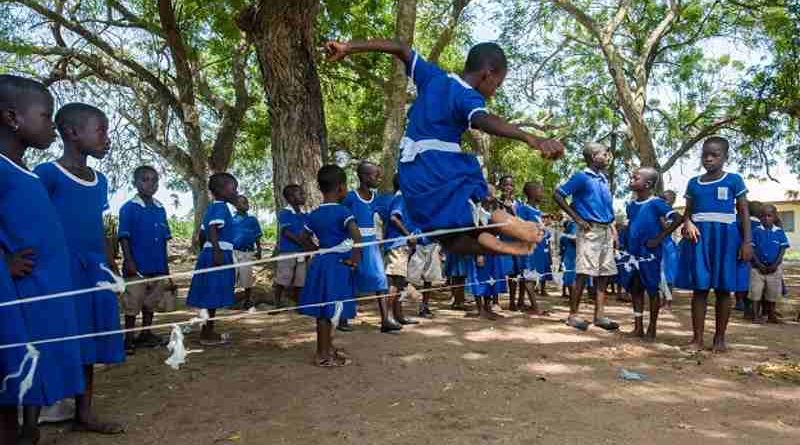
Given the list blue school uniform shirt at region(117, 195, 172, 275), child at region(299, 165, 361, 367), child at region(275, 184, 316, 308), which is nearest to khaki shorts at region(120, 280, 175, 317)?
blue school uniform shirt at region(117, 195, 172, 275)

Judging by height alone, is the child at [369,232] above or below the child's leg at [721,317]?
above

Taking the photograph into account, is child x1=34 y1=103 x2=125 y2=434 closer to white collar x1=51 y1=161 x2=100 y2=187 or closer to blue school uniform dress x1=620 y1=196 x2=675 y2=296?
white collar x1=51 y1=161 x2=100 y2=187

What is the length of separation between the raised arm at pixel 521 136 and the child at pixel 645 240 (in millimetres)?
3490

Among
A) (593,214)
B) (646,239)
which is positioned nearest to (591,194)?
(593,214)

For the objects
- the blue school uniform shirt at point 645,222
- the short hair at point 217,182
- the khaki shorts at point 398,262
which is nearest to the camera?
the short hair at point 217,182

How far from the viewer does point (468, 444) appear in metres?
3.08

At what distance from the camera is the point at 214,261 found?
5.41 metres

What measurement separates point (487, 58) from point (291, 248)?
15.4ft

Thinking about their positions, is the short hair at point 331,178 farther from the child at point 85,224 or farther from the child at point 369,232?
the child at point 85,224

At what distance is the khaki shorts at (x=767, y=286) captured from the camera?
740 centimetres

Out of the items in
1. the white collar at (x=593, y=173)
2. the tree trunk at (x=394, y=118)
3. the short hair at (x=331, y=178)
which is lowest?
the short hair at (x=331, y=178)

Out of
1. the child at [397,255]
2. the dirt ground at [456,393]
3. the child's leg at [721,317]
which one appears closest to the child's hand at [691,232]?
the child's leg at [721,317]

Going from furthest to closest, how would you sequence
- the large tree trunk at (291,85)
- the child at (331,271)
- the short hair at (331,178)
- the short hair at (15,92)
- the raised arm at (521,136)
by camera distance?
the large tree trunk at (291,85)
the short hair at (331,178)
the child at (331,271)
the raised arm at (521,136)
the short hair at (15,92)

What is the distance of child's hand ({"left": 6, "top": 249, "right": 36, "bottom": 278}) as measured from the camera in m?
2.58
